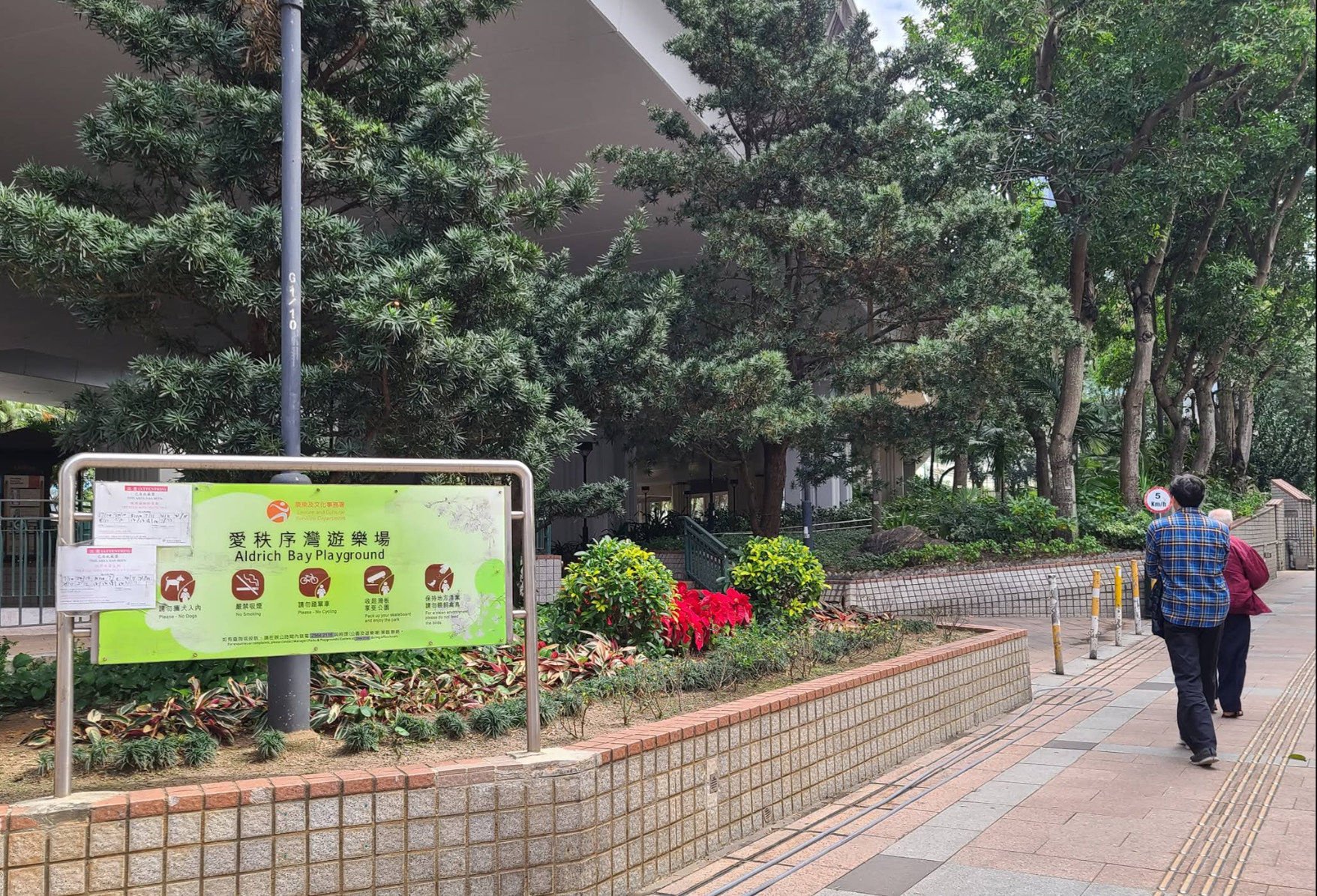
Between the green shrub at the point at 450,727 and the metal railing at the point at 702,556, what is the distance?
984 cm

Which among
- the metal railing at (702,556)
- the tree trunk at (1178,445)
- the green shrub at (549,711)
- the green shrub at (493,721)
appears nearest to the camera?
the green shrub at (493,721)

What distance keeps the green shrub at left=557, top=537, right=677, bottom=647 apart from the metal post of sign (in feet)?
8.02

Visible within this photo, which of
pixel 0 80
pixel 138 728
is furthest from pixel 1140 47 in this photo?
pixel 138 728

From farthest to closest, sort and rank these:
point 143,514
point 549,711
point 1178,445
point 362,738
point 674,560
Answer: point 1178,445
point 674,560
point 549,711
point 362,738
point 143,514

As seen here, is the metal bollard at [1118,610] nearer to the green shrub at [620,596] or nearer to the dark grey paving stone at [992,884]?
the green shrub at [620,596]

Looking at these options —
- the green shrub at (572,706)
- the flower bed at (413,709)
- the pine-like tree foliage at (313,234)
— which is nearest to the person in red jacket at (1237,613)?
the flower bed at (413,709)

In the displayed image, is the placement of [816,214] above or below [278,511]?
above

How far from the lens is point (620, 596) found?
745cm

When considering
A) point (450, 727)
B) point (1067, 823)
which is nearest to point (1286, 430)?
point (1067, 823)

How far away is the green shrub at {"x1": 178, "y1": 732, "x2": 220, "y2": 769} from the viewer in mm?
4586

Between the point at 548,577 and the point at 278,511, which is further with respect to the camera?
the point at 548,577

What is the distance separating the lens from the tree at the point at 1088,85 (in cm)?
1602

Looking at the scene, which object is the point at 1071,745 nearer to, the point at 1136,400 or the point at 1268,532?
the point at 1136,400

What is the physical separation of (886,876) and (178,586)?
10.9 ft
